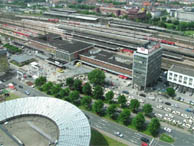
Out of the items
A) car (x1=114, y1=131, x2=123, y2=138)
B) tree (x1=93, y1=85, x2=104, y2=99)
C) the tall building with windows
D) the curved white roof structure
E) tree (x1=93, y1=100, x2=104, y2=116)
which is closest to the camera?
the curved white roof structure

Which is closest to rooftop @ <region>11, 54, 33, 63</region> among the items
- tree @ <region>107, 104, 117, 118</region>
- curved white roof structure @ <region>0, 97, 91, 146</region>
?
curved white roof structure @ <region>0, 97, 91, 146</region>

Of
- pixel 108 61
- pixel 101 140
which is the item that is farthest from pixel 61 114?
pixel 108 61

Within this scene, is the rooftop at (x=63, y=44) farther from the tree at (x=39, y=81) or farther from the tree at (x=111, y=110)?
the tree at (x=111, y=110)

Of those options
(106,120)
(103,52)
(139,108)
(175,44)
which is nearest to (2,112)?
(106,120)

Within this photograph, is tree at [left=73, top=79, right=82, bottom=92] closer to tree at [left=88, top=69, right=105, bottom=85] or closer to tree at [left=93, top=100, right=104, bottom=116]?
tree at [left=88, top=69, right=105, bottom=85]

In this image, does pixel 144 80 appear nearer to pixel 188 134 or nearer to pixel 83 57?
pixel 188 134

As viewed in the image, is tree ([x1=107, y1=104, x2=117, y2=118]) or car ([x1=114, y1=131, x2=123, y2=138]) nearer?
car ([x1=114, y1=131, x2=123, y2=138])

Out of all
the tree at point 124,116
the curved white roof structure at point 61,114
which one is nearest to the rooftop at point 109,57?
the tree at point 124,116

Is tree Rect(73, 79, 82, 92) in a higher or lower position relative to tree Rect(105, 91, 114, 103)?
higher
